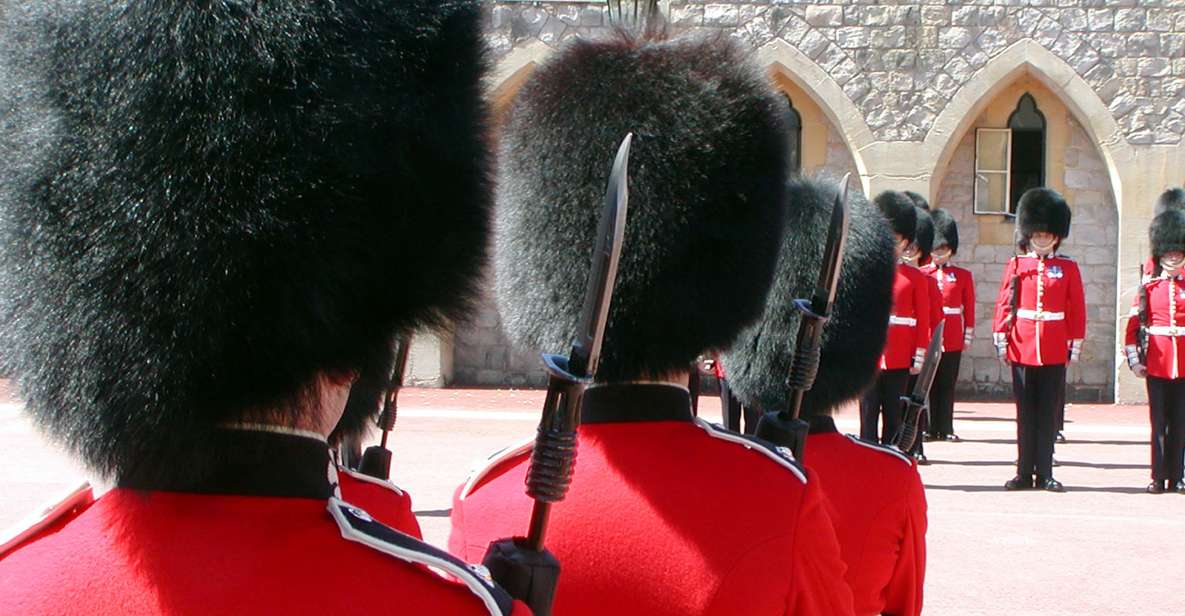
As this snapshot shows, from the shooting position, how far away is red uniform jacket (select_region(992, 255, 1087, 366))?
799 cm

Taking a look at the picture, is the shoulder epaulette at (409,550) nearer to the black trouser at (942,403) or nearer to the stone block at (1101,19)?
the black trouser at (942,403)

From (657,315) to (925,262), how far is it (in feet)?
26.3

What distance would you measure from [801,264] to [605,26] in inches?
43.7

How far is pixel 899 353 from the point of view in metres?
8.54

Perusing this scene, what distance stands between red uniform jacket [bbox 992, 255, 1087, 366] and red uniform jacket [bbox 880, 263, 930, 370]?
44 centimetres

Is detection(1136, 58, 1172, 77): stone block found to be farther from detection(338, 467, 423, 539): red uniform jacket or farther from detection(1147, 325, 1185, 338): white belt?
detection(338, 467, 423, 539): red uniform jacket

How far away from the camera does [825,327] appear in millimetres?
3635

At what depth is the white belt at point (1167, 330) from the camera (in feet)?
25.7

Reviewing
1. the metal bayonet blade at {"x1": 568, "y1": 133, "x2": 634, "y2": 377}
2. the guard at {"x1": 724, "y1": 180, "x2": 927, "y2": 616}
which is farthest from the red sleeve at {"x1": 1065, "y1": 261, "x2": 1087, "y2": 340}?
the metal bayonet blade at {"x1": 568, "y1": 133, "x2": 634, "y2": 377}

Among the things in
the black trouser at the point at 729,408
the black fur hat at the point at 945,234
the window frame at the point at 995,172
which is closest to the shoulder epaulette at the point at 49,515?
the black trouser at the point at 729,408

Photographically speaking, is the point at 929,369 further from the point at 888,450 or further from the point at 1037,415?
the point at 1037,415

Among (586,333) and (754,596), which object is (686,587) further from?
(586,333)

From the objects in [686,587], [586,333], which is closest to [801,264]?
[686,587]

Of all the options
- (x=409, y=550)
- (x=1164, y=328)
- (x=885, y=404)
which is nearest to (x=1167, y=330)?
(x=1164, y=328)
